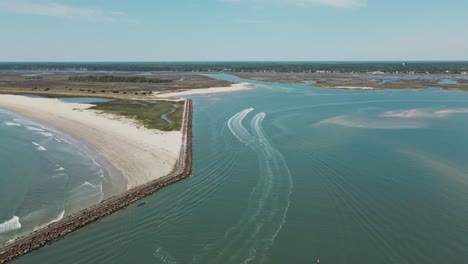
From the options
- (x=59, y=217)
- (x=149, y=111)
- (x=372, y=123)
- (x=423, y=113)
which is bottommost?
(x=59, y=217)

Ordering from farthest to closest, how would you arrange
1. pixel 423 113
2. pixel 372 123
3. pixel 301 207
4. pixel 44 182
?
pixel 423 113, pixel 372 123, pixel 44 182, pixel 301 207

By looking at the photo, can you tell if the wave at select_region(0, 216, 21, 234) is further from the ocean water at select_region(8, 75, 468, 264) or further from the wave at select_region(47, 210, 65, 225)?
the ocean water at select_region(8, 75, 468, 264)

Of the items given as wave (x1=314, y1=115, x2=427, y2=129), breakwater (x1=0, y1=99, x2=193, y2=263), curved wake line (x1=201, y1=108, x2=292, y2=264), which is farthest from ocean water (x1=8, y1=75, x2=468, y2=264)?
wave (x1=314, y1=115, x2=427, y2=129)

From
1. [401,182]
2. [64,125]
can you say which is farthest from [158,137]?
[401,182]

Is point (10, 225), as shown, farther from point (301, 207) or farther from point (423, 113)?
point (423, 113)

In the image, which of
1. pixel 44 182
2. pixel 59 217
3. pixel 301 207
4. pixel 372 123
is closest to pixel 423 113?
pixel 372 123
